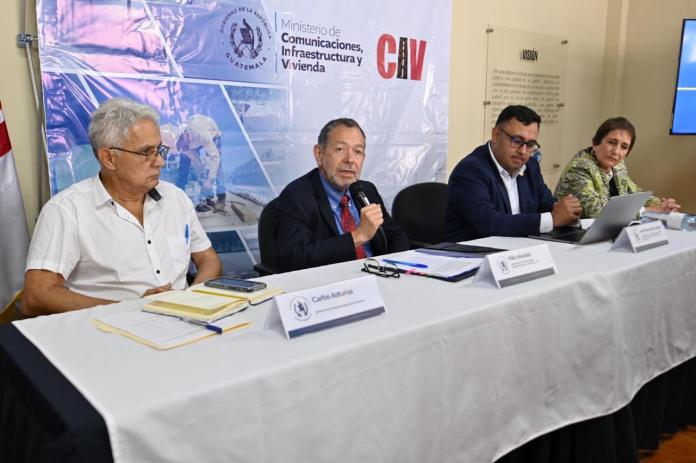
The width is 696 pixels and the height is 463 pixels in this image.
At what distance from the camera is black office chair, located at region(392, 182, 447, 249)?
284 centimetres

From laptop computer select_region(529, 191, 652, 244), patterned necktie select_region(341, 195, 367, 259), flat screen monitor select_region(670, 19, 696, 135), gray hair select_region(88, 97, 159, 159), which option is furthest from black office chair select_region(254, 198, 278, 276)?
flat screen monitor select_region(670, 19, 696, 135)

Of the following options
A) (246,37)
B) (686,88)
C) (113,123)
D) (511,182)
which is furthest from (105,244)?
(686,88)

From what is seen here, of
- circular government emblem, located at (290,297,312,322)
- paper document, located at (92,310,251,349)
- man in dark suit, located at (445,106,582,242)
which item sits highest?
man in dark suit, located at (445,106,582,242)

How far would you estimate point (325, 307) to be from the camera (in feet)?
3.48

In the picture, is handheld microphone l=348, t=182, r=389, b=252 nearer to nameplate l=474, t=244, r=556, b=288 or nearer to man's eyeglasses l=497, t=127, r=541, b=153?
nameplate l=474, t=244, r=556, b=288

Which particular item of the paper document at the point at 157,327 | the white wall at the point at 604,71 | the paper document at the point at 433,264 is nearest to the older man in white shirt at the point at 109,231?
the paper document at the point at 157,327

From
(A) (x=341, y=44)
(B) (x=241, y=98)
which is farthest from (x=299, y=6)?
(B) (x=241, y=98)

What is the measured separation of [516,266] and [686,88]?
3.34 m

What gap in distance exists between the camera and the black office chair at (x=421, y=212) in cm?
284

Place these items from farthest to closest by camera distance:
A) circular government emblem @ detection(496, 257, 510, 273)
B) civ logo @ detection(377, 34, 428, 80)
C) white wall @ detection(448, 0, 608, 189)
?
white wall @ detection(448, 0, 608, 189)
civ logo @ detection(377, 34, 428, 80)
circular government emblem @ detection(496, 257, 510, 273)

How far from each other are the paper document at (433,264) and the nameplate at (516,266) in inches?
3.5

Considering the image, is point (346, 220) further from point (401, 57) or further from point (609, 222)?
point (401, 57)

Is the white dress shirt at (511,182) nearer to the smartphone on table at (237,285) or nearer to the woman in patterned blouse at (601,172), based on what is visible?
the woman in patterned blouse at (601,172)

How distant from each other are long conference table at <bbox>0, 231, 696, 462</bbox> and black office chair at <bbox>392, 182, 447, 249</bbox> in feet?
3.96
